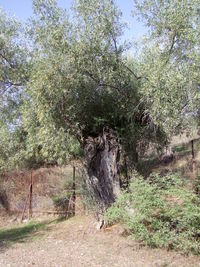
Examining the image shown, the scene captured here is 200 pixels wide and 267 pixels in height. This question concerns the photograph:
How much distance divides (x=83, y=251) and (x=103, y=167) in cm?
300

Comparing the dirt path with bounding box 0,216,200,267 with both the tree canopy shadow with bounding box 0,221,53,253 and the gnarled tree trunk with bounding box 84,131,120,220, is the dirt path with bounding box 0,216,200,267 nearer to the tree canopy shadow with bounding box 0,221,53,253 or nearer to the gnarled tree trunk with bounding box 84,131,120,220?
the tree canopy shadow with bounding box 0,221,53,253

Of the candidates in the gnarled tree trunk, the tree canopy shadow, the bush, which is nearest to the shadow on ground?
the tree canopy shadow

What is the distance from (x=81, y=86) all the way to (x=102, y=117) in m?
1.34

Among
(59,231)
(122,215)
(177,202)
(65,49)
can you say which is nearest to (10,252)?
(59,231)

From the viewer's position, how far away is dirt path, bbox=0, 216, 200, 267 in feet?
21.6

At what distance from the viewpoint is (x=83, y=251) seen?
755cm

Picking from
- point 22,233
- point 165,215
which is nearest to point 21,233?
point 22,233

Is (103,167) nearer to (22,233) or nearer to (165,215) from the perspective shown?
(165,215)

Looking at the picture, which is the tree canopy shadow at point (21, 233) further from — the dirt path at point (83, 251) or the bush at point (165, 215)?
the bush at point (165, 215)

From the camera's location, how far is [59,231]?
9922mm

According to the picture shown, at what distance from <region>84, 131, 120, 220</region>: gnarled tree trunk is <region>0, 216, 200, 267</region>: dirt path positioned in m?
1.02

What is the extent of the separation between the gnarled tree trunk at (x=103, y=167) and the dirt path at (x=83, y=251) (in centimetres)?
102

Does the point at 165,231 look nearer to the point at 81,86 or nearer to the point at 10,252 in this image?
the point at 10,252

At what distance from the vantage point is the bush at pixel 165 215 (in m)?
6.77
